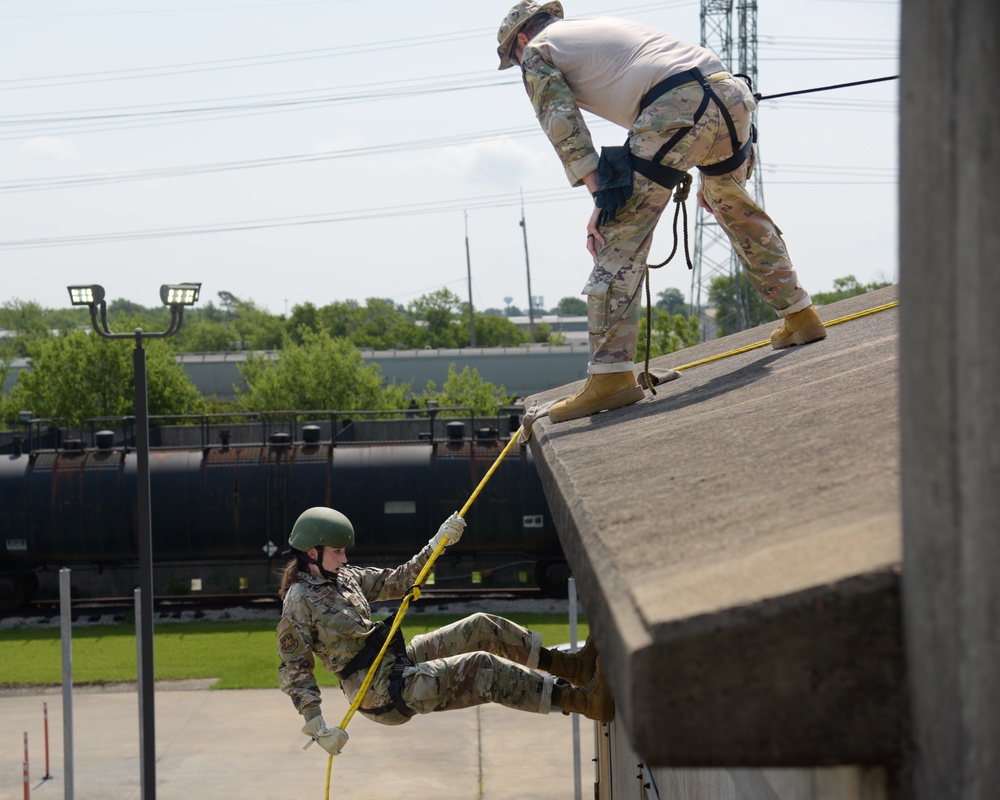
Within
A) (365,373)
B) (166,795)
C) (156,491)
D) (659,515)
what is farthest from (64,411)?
(659,515)

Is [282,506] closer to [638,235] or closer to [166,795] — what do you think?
[166,795]

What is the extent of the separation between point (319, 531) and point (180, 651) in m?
16.0

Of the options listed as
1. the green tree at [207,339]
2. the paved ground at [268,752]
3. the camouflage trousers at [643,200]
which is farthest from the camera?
the green tree at [207,339]

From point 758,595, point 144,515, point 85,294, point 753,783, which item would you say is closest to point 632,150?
point 753,783

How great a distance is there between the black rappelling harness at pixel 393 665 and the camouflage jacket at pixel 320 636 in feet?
0.08

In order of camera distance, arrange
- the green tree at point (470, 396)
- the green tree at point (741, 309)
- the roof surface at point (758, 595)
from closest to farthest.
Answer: the roof surface at point (758, 595) → the green tree at point (470, 396) → the green tree at point (741, 309)

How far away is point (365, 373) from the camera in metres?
45.8

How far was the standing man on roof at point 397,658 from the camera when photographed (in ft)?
19.1

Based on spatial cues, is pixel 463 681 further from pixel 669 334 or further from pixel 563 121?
pixel 669 334

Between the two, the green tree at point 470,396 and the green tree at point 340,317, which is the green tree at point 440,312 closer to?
the green tree at point 340,317

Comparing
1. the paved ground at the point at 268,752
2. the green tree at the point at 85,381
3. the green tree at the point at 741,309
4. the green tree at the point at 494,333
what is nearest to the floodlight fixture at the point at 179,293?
the paved ground at the point at 268,752

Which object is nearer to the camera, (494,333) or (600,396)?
(600,396)

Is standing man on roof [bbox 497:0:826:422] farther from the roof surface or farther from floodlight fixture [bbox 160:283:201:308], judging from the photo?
floodlight fixture [bbox 160:283:201:308]

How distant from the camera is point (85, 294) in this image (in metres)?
15.2
